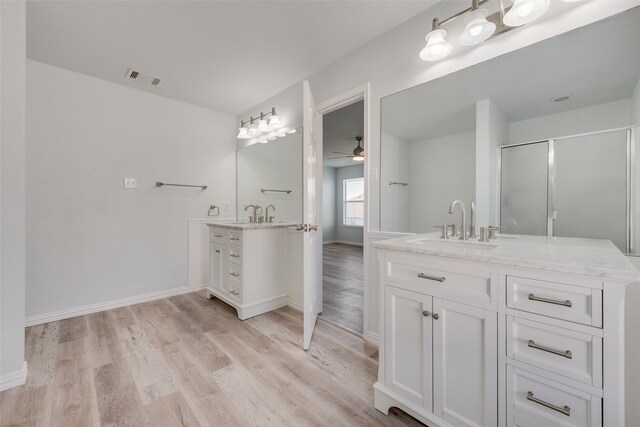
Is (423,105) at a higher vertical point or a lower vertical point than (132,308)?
higher

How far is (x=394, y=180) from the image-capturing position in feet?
6.53

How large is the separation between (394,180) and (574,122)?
0.99 meters

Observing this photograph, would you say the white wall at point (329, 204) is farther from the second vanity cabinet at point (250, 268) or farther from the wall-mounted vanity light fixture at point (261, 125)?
the second vanity cabinet at point (250, 268)

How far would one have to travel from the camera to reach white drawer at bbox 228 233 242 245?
2517 millimetres

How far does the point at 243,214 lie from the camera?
11.7 ft

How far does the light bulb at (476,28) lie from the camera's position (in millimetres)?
1358

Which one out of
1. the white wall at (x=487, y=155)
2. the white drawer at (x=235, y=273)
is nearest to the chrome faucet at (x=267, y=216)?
the white drawer at (x=235, y=273)

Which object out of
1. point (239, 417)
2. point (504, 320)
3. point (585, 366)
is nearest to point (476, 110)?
point (504, 320)

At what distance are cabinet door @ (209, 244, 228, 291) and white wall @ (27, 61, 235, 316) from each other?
56cm

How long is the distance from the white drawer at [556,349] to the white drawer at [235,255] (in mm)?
2108

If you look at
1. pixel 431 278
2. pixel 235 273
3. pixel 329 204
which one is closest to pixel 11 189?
pixel 235 273

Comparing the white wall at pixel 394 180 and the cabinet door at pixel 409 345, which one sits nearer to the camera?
the cabinet door at pixel 409 345

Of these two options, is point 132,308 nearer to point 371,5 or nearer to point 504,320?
point 504,320

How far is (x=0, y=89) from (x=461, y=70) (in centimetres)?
267
